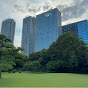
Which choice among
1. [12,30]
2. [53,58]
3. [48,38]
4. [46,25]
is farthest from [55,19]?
[53,58]

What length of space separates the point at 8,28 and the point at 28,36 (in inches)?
603

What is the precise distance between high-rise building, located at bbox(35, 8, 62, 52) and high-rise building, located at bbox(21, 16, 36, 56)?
8.09 metres

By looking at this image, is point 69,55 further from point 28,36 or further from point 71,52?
point 28,36

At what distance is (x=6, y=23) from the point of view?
67.0m

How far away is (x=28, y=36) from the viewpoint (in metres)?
72.0

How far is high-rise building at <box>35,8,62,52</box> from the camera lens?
195 feet

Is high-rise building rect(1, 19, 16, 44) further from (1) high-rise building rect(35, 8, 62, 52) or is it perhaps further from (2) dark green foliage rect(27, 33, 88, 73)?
(2) dark green foliage rect(27, 33, 88, 73)

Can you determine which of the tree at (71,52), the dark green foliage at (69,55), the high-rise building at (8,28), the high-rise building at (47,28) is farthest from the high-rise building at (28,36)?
the tree at (71,52)

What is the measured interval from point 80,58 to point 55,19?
5005cm

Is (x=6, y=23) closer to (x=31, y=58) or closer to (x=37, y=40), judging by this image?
(x=37, y=40)

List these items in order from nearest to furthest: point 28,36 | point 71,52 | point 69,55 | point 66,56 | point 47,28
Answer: point 71,52, point 69,55, point 66,56, point 47,28, point 28,36

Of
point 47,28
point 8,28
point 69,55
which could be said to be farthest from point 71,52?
point 8,28

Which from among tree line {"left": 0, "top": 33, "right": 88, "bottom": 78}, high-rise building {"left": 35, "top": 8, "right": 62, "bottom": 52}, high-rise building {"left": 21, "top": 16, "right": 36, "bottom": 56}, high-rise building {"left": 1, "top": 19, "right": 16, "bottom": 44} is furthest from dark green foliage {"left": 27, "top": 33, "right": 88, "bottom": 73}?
high-rise building {"left": 21, "top": 16, "right": 36, "bottom": 56}

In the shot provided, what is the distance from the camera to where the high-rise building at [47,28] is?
195ft
